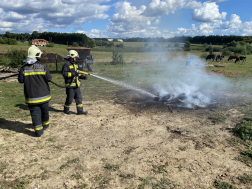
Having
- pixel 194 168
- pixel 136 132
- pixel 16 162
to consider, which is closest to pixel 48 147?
pixel 16 162

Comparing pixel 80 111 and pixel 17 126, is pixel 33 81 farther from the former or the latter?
pixel 80 111

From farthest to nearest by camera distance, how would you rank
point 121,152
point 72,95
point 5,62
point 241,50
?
point 241,50 → point 5,62 → point 72,95 → point 121,152

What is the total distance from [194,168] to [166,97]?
498 cm

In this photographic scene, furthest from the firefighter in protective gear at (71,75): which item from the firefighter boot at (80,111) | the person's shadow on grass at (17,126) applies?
the person's shadow on grass at (17,126)

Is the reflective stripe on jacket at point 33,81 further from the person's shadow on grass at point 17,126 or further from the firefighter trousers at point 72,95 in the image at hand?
the firefighter trousers at point 72,95

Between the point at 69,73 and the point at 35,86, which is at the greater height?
the point at 69,73

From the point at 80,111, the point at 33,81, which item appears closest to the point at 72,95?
the point at 80,111

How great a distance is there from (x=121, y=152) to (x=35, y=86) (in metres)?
2.61

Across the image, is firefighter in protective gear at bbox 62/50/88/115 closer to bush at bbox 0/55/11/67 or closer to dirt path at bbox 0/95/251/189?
dirt path at bbox 0/95/251/189

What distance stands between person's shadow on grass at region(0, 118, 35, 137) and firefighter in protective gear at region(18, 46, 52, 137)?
0.53 m

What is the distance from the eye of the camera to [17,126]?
5008 millimetres

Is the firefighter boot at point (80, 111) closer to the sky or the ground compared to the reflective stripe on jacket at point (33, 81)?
closer to the ground

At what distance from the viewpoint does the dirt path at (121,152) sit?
3.04 metres


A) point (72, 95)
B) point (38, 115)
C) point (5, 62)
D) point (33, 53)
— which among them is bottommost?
point (38, 115)
